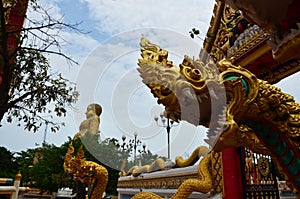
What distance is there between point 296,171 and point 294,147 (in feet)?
0.60

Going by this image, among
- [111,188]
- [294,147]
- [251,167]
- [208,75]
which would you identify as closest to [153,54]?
[208,75]

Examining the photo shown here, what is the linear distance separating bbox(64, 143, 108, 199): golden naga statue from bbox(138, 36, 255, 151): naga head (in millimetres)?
3464

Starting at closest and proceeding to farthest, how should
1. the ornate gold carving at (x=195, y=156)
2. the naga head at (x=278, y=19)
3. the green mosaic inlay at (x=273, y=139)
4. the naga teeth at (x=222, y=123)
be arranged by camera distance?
the naga head at (x=278, y=19), the naga teeth at (x=222, y=123), the green mosaic inlay at (x=273, y=139), the ornate gold carving at (x=195, y=156)

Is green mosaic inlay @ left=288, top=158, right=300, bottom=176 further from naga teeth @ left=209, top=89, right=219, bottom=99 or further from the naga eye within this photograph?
the naga eye

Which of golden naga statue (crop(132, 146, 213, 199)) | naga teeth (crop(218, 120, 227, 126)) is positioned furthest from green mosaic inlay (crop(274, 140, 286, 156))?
golden naga statue (crop(132, 146, 213, 199))

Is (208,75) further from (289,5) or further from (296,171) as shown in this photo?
(296,171)

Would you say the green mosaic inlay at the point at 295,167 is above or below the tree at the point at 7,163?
below

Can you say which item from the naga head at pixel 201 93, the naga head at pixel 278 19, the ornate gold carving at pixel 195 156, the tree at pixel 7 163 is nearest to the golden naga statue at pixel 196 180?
the ornate gold carving at pixel 195 156

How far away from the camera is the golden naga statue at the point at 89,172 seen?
4.86m

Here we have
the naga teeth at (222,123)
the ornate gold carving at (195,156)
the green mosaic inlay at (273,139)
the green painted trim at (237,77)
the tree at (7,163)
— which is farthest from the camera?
the tree at (7,163)

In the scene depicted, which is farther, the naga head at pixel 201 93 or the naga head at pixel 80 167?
the naga head at pixel 80 167

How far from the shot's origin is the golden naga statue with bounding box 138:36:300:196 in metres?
1.69

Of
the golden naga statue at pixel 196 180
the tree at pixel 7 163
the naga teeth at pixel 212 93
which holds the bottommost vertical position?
the golden naga statue at pixel 196 180

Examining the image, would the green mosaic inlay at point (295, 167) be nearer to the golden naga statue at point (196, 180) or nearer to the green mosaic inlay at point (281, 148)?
the green mosaic inlay at point (281, 148)
